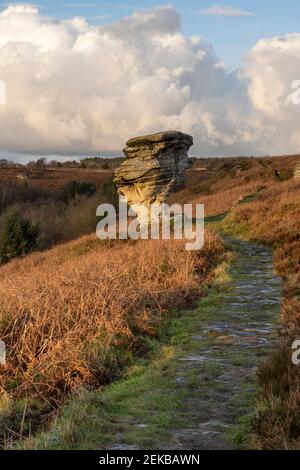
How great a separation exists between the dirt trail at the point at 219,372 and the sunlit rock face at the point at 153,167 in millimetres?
15747

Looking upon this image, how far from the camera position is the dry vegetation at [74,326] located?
5.53 meters

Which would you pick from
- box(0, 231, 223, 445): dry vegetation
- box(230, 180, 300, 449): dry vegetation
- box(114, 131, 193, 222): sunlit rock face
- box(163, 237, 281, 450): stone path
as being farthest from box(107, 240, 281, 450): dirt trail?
box(114, 131, 193, 222): sunlit rock face

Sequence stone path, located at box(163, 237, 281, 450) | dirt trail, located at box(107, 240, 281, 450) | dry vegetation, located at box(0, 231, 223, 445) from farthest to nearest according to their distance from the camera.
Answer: dry vegetation, located at box(0, 231, 223, 445) → stone path, located at box(163, 237, 281, 450) → dirt trail, located at box(107, 240, 281, 450)

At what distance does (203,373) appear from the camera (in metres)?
5.80

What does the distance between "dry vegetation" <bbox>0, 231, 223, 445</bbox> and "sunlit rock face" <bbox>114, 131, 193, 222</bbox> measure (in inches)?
598

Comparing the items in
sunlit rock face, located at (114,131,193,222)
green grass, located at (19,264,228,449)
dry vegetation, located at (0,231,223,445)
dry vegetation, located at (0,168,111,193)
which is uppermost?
dry vegetation, located at (0,168,111,193)

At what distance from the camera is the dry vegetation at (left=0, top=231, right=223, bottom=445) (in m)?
5.53

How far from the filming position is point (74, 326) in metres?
6.97

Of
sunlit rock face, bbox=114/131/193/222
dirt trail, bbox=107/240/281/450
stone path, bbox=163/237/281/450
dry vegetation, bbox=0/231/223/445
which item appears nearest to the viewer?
dirt trail, bbox=107/240/281/450

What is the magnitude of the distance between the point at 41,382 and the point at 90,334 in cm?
128

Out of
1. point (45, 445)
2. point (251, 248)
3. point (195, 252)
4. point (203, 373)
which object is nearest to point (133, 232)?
point (251, 248)

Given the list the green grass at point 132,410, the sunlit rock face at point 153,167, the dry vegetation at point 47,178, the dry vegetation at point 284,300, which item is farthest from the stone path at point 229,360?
the dry vegetation at point 47,178

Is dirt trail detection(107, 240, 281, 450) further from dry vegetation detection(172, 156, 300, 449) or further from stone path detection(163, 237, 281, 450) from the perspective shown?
dry vegetation detection(172, 156, 300, 449)

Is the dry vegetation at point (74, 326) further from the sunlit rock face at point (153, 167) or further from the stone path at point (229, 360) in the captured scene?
the sunlit rock face at point (153, 167)
